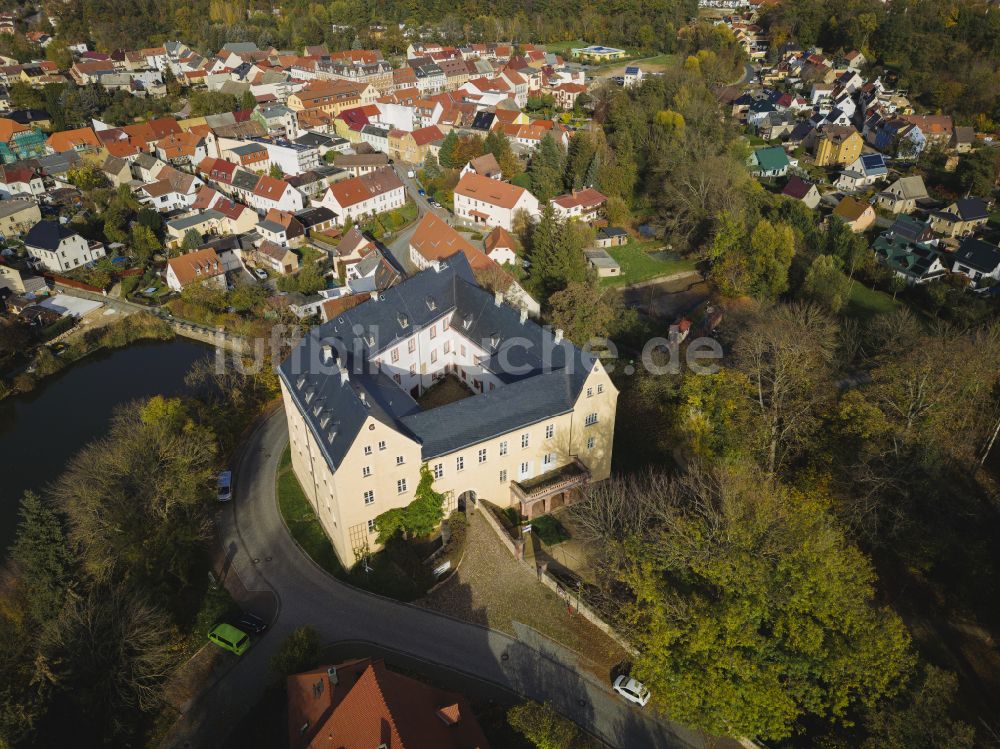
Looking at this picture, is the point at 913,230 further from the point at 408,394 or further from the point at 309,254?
the point at 309,254

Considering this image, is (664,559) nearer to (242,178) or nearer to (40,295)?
(40,295)

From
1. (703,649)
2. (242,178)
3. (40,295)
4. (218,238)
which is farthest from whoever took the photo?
(242,178)

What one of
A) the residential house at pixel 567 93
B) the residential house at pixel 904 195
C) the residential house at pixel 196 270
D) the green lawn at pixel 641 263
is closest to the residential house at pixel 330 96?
the residential house at pixel 567 93

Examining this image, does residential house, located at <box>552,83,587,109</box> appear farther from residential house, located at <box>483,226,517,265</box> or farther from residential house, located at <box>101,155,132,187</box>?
residential house, located at <box>101,155,132,187</box>

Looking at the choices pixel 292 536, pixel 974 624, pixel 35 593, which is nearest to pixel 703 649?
pixel 974 624

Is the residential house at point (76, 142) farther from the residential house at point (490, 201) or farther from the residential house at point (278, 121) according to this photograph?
the residential house at point (490, 201)

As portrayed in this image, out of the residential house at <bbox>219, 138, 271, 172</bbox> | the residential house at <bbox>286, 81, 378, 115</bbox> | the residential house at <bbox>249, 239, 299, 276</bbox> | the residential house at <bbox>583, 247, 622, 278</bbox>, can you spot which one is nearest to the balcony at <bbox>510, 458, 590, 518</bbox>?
the residential house at <bbox>583, 247, 622, 278</bbox>
